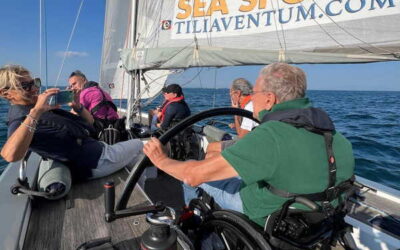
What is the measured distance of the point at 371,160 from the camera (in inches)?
215

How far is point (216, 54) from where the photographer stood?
3.09 m

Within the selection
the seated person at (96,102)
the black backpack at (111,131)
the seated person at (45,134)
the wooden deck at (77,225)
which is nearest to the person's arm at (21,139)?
the seated person at (45,134)

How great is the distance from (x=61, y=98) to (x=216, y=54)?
1.76m

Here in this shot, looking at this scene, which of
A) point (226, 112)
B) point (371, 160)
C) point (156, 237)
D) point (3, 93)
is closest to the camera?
point (156, 237)

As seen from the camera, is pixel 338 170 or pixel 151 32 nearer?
pixel 338 170

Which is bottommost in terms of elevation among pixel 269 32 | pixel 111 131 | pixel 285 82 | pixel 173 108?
pixel 111 131

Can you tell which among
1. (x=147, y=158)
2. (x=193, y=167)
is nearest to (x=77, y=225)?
(x=147, y=158)

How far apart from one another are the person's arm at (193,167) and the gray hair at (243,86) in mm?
2413

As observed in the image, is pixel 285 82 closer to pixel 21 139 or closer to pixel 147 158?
pixel 147 158

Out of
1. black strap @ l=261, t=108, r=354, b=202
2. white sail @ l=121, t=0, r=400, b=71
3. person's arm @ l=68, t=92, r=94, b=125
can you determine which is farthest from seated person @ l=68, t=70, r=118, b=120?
black strap @ l=261, t=108, r=354, b=202

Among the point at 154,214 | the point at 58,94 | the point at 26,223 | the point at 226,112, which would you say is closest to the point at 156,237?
the point at 154,214

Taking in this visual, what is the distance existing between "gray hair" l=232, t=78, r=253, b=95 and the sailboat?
51 cm

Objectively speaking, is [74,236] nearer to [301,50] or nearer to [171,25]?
[301,50]

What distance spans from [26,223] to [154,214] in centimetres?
101
